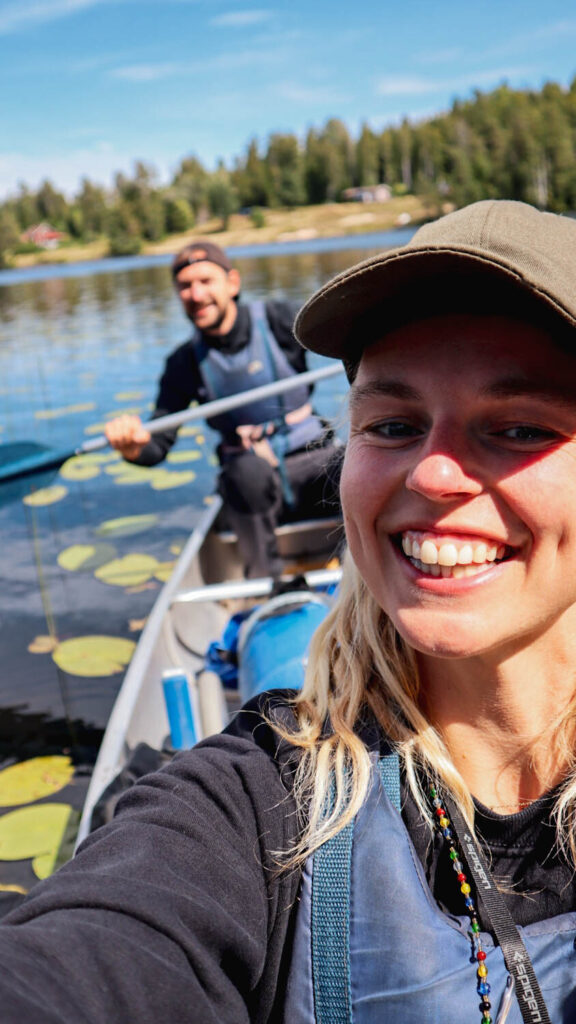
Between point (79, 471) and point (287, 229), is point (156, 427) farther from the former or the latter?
point (287, 229)

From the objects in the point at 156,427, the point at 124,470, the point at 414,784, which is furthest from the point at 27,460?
the point at 124,470

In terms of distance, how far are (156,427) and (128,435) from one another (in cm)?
16

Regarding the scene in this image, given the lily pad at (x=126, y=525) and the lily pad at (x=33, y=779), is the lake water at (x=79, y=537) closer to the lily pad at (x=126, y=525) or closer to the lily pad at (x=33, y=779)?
the lily pad at (x=126, y=525)

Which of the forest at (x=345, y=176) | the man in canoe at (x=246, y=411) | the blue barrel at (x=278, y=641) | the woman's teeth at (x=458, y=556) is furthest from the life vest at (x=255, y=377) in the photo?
the forest at (x=345, y=176)

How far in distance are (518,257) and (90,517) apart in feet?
23.0

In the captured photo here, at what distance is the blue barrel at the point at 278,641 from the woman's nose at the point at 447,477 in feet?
4.34

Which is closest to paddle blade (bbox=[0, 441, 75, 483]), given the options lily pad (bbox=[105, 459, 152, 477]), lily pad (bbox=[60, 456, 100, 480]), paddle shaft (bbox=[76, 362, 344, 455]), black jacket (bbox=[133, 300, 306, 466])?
paddle shaft (bbox=[76, 362, 344, 455])

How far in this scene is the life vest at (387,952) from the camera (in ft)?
2.94

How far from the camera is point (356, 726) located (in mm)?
1091

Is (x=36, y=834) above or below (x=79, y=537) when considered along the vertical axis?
above

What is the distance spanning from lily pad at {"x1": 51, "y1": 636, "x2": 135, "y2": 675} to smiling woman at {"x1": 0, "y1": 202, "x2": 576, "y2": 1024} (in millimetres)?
3654

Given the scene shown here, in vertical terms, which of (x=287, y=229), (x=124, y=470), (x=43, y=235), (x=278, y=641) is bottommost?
(x=124, y=470)

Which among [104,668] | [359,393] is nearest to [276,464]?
[104,668]

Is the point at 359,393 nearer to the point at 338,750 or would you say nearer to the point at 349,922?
the point at 338,750
